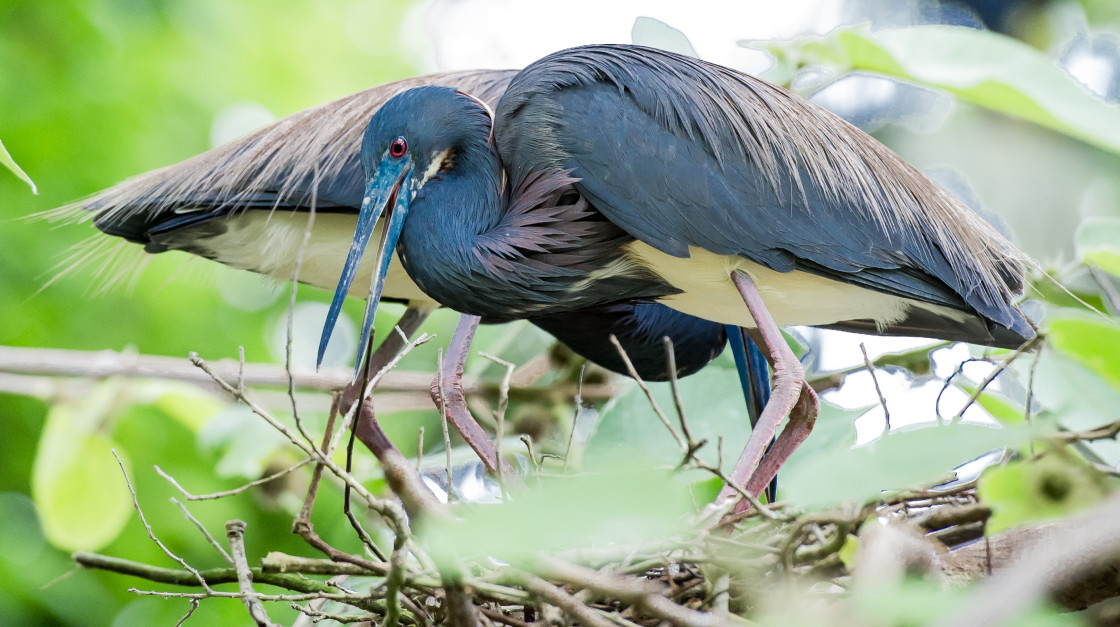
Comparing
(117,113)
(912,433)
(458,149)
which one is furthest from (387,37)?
(912,433)

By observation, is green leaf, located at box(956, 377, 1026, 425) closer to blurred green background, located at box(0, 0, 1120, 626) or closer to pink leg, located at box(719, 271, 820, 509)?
pink leg, located at box(719, 271, 820, 509)

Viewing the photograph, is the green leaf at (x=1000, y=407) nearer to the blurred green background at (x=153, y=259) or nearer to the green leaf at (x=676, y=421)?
the green leaf at (x=676, y=421)

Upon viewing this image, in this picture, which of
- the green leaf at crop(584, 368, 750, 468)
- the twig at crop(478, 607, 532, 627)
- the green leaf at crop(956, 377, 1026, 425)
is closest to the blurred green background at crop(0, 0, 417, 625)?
the green leaf at crop(584, 368, 750, 468)

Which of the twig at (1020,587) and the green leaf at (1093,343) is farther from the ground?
the green leaf at (1093,343)

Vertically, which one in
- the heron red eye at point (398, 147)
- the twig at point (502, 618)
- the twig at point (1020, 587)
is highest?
the heron red eye at point (398, 147)

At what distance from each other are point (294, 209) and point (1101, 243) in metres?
1.37

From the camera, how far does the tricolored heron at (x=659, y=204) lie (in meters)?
1.60

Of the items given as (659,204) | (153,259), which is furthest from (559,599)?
(153,259)

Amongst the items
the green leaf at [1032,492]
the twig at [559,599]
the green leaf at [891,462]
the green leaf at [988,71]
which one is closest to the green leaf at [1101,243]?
the green leaf at [988,71]

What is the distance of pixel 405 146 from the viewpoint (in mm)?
1750

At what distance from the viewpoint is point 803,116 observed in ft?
5.69

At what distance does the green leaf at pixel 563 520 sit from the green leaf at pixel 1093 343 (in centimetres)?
36

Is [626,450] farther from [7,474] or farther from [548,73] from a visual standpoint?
[7,474]

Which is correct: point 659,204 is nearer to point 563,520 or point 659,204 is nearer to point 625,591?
point 625,591
